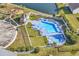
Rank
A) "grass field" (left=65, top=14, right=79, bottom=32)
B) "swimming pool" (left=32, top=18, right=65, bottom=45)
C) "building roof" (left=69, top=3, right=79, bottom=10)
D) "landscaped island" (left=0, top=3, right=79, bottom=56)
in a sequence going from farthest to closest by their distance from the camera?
"building roof" (left=69, top=3, right=79, bottom=10), "grass field" (left=65, top=14, right=79, bottom=32), "swimming pool" (left=32, top=18, right=65, bottom=45), "landscaped island" (left=0, top=3, right=79, bottom=56)

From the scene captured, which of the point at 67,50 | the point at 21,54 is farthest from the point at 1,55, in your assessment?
the point at 67,50

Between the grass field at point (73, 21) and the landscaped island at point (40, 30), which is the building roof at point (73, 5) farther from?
the grass field at point (73, 21)

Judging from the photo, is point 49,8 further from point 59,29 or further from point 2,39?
point 2,39

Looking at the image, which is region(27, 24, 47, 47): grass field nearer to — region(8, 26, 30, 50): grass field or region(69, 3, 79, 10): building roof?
region(8, 26, 30, 50): grass field

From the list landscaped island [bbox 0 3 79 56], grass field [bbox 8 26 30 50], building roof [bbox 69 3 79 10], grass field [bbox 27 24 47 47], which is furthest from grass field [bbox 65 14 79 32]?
grass field [bbox 8 26 30 50]

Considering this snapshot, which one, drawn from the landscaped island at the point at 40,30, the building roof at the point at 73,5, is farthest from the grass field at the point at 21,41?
the building roof at the point at 73,5

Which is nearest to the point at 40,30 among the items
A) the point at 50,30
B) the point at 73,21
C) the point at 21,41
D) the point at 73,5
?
the point at 50,30

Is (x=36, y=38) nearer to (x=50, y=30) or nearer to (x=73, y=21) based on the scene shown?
(x=50, y=30)

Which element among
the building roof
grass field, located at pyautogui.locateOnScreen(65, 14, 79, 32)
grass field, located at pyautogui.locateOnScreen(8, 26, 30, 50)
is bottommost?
grass field, located at pyautogui.locateOnScreen(8, 26, 30, 50)

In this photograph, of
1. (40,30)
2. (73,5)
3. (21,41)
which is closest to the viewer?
(21,41)

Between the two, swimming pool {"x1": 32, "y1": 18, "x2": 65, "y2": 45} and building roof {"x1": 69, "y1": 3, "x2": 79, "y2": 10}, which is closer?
swimming pool {"x1": 32, "y1": 18, "x2": 65, "y2": 45}
